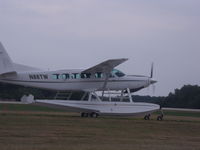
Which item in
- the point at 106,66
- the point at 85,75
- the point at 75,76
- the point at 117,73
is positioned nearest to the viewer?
the point at 106,66

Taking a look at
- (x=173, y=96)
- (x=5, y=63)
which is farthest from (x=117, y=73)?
(x=173, y=96)

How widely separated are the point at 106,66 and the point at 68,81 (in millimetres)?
2514

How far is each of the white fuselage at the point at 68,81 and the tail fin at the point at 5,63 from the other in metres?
0.42

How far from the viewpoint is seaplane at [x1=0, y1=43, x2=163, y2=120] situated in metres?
32.0

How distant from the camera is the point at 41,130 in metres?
19.1

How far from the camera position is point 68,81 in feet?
111

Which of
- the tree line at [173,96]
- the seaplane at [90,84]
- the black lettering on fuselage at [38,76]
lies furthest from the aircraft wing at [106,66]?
the tree line at [173,96]

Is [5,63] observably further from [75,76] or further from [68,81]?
[75,76]

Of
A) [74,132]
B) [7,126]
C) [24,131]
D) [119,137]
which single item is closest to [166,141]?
[119,137]

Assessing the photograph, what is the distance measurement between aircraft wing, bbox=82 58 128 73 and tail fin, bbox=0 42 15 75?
4.48 metres

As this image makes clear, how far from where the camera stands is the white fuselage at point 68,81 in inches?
1302

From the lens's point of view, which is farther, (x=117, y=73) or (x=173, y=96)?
(x=173, y=96)

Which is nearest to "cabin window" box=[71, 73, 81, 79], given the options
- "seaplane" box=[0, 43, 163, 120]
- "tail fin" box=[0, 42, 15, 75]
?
"seaplane" box=[0, 43, 163, 120]

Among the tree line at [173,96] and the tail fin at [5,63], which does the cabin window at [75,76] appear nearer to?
the tail fin at [5,63]
